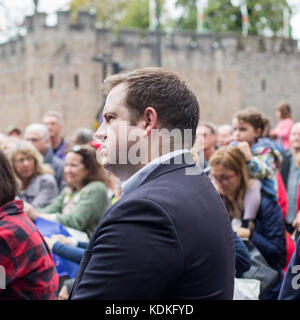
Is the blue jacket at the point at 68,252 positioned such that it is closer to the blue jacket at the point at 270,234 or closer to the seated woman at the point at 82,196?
the seated woman at the point at 82,196

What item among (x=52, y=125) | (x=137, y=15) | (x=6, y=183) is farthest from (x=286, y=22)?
(x=6, y=183)

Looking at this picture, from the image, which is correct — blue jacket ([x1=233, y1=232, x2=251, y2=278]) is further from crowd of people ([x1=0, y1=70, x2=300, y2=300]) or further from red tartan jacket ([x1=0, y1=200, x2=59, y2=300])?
red tartan jacket ([x1=0, y1=200, x2=59, y2=300])

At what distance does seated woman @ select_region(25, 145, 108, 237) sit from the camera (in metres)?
4.28

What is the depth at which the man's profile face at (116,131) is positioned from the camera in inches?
59.8

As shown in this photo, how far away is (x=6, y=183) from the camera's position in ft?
8.43

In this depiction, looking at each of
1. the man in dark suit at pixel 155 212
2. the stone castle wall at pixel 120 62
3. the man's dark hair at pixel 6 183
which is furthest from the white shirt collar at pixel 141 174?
the stone castle wall at pixel 120 62

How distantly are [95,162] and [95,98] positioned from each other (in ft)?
65.1

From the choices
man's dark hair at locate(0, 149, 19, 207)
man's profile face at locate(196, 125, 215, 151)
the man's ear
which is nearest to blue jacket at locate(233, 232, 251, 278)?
man's dark hair at locate(0, 149, 19, 207)

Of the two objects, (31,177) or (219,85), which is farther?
(219,85)

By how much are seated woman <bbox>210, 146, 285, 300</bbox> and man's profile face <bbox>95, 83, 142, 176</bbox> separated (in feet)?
6.87

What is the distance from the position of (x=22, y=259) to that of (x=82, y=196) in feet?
6.93

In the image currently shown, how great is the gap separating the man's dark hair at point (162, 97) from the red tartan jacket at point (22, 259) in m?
1.09

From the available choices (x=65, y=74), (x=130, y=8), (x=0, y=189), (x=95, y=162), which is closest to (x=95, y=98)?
(x=65, y=74)

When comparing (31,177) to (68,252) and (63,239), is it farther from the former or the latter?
(68,252)
